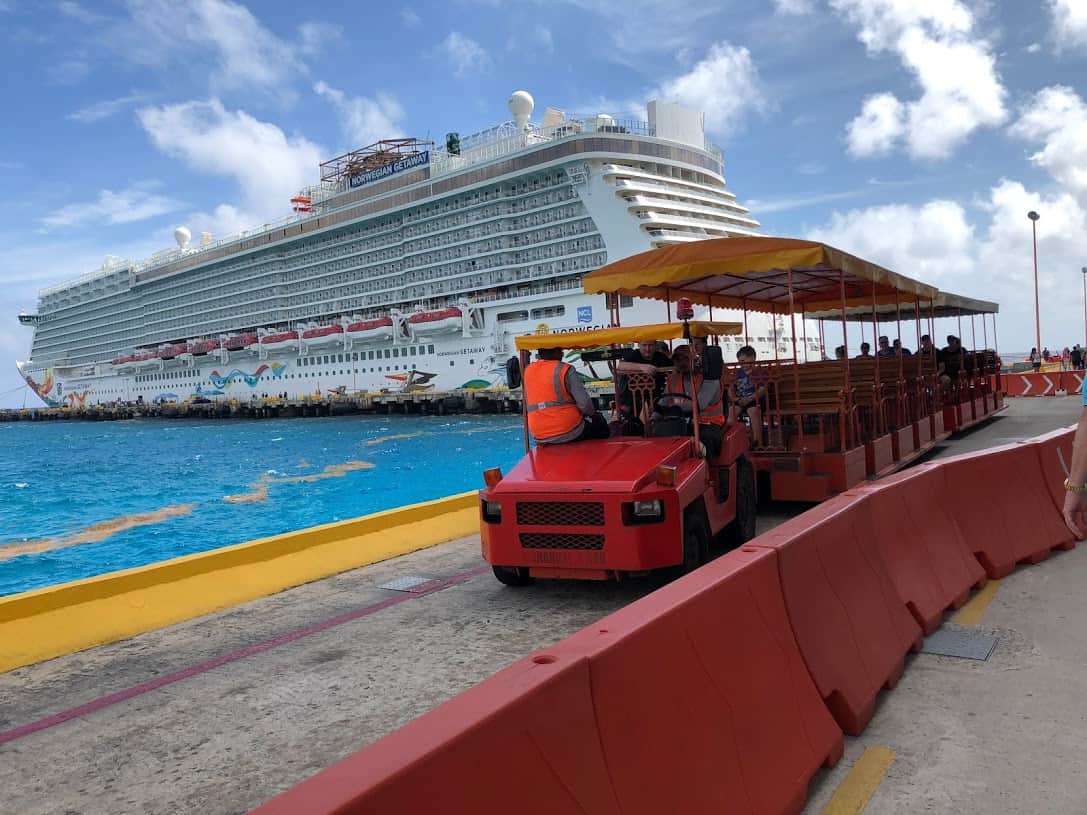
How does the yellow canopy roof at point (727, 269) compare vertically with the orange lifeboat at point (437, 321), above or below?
below

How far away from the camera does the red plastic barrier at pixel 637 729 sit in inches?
68.4

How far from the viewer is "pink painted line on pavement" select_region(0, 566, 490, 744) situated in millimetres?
4196

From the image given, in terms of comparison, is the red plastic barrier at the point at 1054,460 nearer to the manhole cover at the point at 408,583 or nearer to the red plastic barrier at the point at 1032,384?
the manhole cover at the point at 408,583

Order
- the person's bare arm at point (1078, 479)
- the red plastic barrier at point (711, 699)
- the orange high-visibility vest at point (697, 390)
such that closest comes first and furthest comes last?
the red plastic barrier at point (711, 699) → the person's bare arm at point (1078, 479) → the orange high-visibility vest at point (697, 390)

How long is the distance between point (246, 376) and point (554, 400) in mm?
73239

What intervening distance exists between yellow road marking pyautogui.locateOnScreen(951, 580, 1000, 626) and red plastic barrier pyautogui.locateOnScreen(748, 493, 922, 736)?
670mm

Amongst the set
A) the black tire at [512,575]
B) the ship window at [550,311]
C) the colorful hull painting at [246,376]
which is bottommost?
the black tire at [512,575]

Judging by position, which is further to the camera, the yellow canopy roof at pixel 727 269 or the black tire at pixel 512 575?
the yellow canopy roof at pixel 727 269

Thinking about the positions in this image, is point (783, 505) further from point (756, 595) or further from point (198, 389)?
point (198, 389)

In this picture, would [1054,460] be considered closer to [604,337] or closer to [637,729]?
[604,337]

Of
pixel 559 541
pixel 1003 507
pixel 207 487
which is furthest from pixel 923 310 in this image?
pixel 207 487

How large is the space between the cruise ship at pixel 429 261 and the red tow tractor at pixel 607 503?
34002 mm

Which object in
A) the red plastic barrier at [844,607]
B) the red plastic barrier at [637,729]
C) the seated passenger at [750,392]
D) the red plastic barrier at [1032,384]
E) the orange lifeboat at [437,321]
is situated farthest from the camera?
the orange lifeboat at [437,321]

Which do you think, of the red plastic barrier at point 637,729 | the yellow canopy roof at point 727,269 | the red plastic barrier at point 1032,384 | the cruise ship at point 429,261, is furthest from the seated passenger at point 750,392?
the cruise ship at point 429,261
